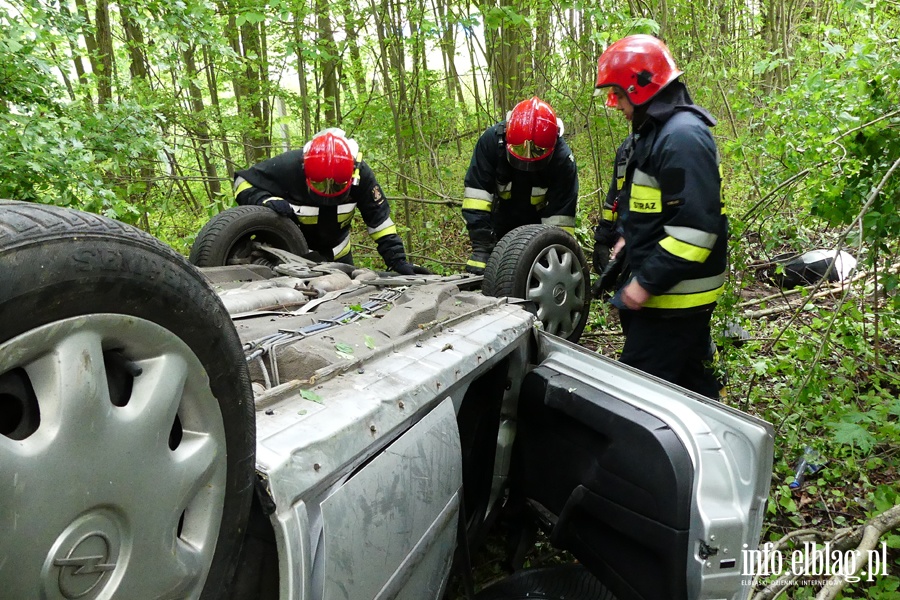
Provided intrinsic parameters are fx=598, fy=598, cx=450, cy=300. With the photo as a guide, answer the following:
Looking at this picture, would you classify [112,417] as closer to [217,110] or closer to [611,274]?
A: [611,274]

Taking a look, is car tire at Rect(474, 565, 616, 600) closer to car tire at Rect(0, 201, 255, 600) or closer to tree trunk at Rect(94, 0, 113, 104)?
car tire at Rect(0, 201, 255, 600)

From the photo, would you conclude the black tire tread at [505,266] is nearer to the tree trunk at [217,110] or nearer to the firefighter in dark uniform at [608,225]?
the firefighter in dark uniform at [608,225]

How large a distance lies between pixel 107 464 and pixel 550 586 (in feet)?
5.12

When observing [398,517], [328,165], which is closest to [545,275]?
[328,165]

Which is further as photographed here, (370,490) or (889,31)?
(889,31)

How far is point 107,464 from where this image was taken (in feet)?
2.91

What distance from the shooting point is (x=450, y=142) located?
9781 millimetres

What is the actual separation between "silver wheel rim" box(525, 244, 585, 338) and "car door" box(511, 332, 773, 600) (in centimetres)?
129

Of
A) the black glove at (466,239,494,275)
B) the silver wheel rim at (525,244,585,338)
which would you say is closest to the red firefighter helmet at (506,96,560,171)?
the black glove at (466,239,494,275)

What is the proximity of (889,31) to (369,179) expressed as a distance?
351 centimetres

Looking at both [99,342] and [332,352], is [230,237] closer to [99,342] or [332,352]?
[332,352]

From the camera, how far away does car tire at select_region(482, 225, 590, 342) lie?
3242 millimetres

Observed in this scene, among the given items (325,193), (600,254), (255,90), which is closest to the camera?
(600,254)

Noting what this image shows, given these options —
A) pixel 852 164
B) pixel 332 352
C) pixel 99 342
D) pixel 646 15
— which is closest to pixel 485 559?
pixel 332 352
